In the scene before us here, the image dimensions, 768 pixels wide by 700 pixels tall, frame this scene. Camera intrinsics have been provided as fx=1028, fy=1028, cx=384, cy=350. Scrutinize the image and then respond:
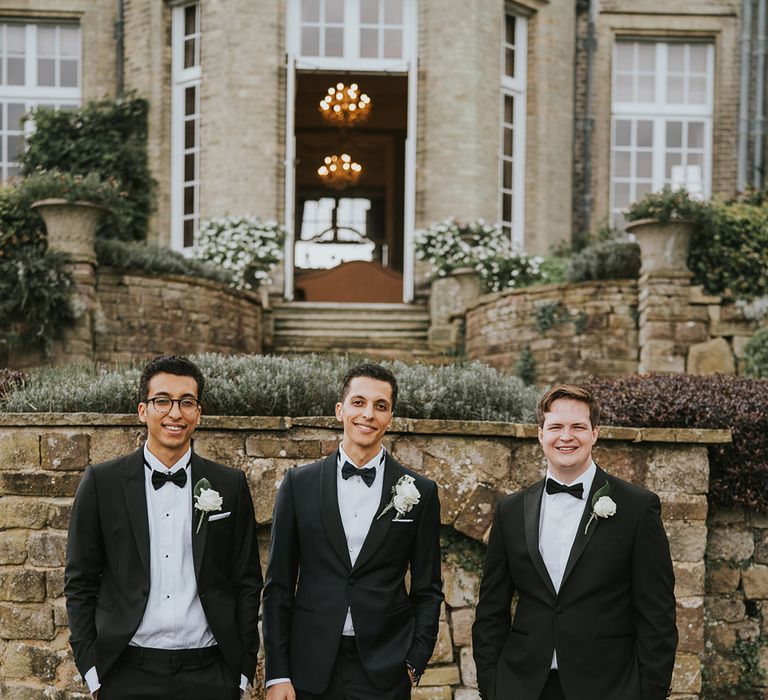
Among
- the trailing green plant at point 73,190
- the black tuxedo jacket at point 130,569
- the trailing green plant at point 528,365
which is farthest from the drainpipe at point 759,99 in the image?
the black tuxedo jacket at point 130,569

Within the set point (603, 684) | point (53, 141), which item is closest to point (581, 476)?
point (603, 684)

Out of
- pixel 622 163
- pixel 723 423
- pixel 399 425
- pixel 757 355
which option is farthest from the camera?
pixel 622 163

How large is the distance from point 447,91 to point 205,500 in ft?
33.6

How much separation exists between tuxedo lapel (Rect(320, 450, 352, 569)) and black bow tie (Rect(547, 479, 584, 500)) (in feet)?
2.23

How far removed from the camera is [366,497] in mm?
3375

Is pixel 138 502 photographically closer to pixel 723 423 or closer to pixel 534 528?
pixel 534 528

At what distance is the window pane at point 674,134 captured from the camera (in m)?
14.8

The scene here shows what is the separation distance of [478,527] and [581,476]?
69.1 inches

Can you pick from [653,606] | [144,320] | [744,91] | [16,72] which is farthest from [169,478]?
[744,91]

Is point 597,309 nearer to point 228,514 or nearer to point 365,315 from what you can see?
point 365,315

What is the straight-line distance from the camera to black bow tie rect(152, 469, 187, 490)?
10.8 feet

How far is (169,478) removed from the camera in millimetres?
3283

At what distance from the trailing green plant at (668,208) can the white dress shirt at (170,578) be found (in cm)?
708

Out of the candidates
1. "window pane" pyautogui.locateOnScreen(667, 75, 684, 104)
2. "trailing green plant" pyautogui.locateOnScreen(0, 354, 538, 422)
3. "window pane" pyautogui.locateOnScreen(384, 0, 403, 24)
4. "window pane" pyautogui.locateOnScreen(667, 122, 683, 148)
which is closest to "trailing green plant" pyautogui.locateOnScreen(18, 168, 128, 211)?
"trailing green plant" pyautogui.locateOnScreen(0, 354, 538, 422)
